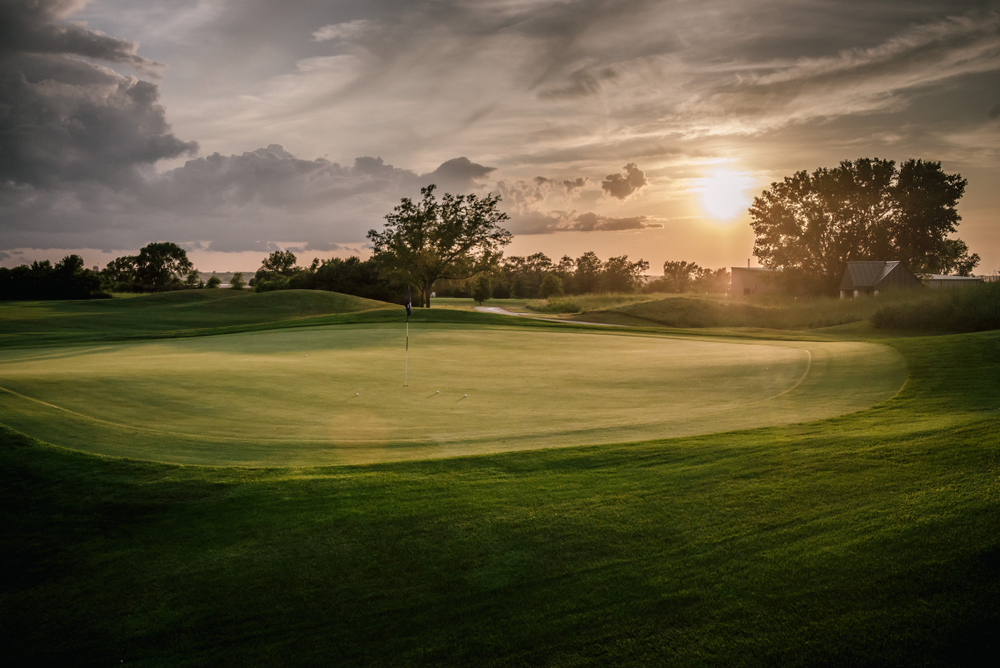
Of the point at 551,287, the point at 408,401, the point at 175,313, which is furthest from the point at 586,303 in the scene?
the point at 408,401

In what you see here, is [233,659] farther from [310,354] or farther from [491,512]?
[310,354]

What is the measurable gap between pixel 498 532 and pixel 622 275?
104 metres

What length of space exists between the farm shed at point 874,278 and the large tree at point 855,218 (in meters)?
4.88

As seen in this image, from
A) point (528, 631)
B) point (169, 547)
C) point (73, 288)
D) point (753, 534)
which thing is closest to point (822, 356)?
point (753, 534)

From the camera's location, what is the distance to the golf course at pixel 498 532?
3568 mm

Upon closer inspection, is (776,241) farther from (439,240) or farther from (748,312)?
(439,240)

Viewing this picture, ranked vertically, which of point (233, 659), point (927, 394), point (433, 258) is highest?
point (433, 258)

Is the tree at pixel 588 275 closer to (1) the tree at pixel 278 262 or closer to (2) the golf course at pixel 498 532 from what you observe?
(1) the tree at pixel 278 262

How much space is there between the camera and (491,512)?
4.82 m

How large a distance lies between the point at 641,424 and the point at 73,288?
67.3 meters

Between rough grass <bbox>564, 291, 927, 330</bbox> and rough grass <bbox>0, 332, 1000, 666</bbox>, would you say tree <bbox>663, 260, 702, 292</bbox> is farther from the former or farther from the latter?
rough grass <bbox>0, 332, 1000, 666</bbox>

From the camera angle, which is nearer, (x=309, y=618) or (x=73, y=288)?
(x=309, y=618)

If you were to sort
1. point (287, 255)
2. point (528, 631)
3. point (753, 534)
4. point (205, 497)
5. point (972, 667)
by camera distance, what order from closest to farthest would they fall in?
point (972, 667) → point (528, 631) → point (753, 534) → point (205, 497) → point (287, 255)

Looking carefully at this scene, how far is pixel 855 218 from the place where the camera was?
6788 centimetres
